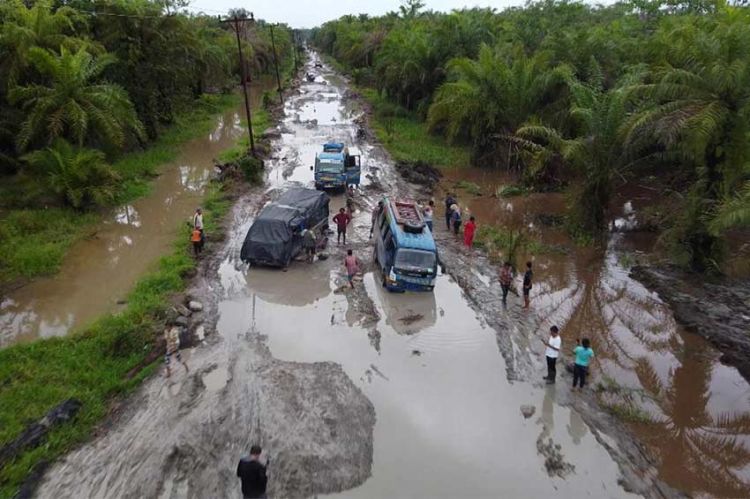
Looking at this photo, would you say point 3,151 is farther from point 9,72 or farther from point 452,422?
point 452,422

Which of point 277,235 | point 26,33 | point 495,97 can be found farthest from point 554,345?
point 26,33

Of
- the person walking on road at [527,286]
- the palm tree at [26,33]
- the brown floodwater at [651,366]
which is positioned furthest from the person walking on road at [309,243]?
the palm tree at [26,33]

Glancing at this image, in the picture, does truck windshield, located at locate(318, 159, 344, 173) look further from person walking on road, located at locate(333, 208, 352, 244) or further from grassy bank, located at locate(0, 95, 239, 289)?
grassy bank, located at locate(0, 95, 239, 289)

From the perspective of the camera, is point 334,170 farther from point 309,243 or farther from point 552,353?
point 552,353

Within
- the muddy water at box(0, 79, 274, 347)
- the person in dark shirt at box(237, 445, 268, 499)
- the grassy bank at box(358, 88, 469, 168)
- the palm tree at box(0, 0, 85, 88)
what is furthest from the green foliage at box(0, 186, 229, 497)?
the grassy bank at box(358, 88, 469, 168)

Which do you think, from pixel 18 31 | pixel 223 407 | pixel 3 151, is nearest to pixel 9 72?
pixel 18 31
